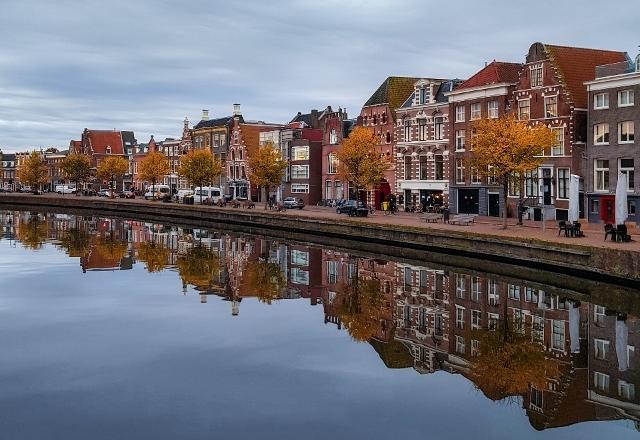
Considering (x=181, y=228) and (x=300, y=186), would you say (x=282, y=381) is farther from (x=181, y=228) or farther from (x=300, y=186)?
(x=300, y=186)

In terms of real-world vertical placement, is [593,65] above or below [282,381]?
above

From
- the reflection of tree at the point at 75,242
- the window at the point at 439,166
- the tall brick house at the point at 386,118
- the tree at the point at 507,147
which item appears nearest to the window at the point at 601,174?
the tree at the point at 507,147

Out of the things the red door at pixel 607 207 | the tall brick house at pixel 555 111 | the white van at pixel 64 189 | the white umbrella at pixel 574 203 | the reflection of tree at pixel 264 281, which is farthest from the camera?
Answer: the white van at pixel 64 189

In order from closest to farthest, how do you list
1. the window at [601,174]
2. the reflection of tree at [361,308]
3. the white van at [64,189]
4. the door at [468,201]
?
the reflection of tree at [361,308], the window at [601,174], the door at [468,201], the white van at [64,189]

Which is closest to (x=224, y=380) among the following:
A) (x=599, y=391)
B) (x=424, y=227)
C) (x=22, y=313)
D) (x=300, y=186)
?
(x=599, y=391)

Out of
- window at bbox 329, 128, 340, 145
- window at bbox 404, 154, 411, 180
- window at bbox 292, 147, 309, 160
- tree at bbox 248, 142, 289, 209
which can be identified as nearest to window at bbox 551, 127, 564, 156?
window at bbox 404, 154, 411, 180

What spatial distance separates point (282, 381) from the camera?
19.5 metres

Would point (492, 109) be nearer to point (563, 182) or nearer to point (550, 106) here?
point (550, 106)

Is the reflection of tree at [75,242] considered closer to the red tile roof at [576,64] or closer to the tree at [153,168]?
the red tile roof at [576,64]

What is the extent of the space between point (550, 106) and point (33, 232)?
4771 cm

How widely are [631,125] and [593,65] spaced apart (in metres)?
12.0

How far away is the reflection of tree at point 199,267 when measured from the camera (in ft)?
123

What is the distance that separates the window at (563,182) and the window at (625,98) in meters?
7.28

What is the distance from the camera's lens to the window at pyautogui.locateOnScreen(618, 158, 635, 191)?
53.3 meters
